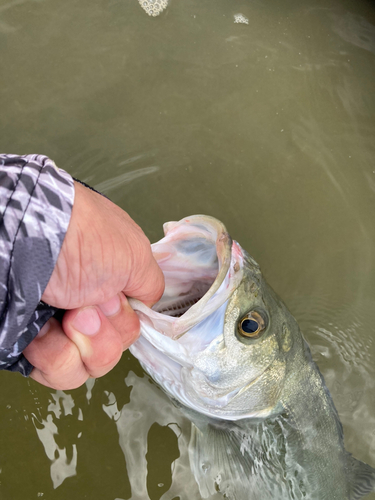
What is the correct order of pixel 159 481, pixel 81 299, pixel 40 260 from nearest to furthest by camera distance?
pixel 40 260 < pixel 81 299 < pixel 159 481

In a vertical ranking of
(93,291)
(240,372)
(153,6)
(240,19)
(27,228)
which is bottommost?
(240,372)

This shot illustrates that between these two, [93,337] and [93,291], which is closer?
[93,291]

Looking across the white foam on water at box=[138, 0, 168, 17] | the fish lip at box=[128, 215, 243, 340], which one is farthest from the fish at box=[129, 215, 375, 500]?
the white foam on water at box=[138, 0, 168, 17]

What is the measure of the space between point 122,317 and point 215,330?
0.38 m

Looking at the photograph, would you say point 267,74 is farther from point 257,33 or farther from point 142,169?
point 142,169

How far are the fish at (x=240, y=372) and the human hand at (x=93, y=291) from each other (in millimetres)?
129

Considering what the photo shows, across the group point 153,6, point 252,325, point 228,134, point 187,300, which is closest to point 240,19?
point 153,6

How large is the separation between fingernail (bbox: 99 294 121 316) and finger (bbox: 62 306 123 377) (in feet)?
0.06

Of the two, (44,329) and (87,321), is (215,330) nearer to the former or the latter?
(87,321)

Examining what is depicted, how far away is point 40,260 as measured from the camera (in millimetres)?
1000

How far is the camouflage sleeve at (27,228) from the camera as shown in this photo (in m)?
0.97

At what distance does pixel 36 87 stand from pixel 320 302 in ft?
7.68

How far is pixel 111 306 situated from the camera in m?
1.37

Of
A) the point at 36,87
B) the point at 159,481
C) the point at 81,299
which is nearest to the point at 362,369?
the point at 159,481
